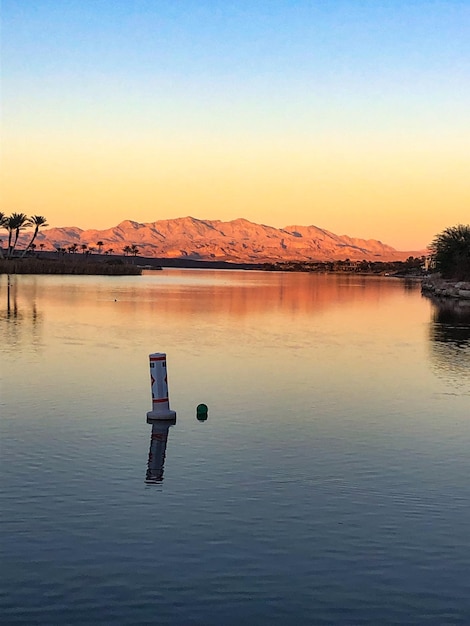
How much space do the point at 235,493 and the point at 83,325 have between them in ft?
79.2

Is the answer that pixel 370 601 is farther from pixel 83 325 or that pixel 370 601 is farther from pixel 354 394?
pixel 83 325

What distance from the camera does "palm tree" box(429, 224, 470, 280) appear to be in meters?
83.8

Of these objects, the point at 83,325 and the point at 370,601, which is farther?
the point at 83,325

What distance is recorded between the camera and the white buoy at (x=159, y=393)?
44.2 feet

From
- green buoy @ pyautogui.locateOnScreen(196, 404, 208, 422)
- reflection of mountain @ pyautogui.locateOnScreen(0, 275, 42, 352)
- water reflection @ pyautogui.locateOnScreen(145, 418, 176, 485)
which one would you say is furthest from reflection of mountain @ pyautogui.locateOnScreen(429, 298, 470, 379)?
reflection of mountain @ pyautogui.locateOnScreen(0, 275, 42, 352)

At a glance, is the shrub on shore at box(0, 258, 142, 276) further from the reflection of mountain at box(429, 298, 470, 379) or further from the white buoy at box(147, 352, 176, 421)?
the white buoy at box(147, 352, 176, 421)

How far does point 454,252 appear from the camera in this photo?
291 ft

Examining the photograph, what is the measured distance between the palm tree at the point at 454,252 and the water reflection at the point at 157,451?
71942 mm

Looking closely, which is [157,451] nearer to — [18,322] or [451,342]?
[451,342]

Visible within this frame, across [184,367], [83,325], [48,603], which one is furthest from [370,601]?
[83,325]

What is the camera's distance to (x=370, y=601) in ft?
20.9

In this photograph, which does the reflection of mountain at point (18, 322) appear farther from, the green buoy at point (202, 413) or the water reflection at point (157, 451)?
the water reflection at point (157, 451)

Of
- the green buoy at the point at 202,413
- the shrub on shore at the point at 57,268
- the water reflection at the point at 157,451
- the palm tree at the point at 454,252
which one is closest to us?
the water reflection at the point at 157,451

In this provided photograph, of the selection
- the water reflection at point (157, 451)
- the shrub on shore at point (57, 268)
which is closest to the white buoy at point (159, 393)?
the water reflection at point (157, 451)
